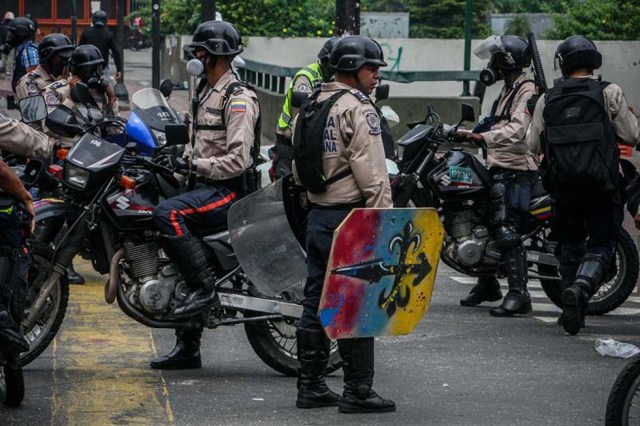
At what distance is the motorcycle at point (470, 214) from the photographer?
400 inches

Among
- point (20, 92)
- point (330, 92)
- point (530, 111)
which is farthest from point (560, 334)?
point (20, 92)

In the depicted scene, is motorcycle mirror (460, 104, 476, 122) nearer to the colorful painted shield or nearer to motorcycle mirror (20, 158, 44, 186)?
the colorful painted shield

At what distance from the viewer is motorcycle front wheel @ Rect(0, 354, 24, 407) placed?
22.8ft

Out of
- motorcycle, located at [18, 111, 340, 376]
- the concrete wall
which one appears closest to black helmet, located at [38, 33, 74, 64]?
motorcycle, located at [18, 111, 340, 376]

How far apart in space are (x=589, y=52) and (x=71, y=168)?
3370 millimetres

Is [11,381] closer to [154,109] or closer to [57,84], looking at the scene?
[154,109]

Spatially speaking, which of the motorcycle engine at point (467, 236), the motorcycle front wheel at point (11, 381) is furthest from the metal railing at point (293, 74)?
the motorcycle front wheel at point (11, 381)

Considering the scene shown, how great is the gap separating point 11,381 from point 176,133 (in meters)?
1.62

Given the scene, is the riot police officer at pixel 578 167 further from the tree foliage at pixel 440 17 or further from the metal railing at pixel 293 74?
the tree foliage at pixel 440 17

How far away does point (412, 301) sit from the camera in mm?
7246

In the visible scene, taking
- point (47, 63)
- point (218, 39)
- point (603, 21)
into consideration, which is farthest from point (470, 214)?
point (603, 21)

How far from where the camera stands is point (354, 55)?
717 cm

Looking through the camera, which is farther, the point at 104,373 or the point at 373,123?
the point at 104,373

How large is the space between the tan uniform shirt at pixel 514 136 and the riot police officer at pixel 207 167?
8.42 feet
